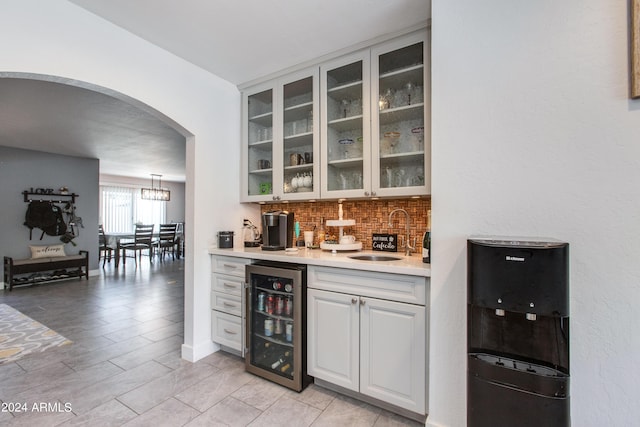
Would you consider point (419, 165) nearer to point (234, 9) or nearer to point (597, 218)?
point (597, 218)

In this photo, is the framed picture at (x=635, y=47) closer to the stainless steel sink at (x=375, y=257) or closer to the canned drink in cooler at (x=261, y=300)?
the stainless steel sink at (x=375, y=257)

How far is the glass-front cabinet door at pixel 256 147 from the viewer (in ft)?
9.37

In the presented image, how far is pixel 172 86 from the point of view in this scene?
7.75 ft

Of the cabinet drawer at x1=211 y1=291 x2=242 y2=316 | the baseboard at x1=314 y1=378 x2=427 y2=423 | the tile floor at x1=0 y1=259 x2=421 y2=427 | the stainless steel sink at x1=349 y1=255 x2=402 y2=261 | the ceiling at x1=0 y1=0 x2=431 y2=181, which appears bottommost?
the tile floor at x1=0 y1=259 x2=421 y2=427

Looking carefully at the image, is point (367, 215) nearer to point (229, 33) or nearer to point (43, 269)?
point (229, 33)

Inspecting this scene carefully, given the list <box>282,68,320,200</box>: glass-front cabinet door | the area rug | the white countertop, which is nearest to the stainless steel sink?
the white countertop

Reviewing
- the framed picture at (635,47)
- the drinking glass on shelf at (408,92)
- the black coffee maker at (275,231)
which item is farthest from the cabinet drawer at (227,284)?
the framed picture at (635,47)

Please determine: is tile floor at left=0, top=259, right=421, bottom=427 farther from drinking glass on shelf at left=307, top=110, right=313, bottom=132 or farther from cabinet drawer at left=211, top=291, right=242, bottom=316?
drinking glass on shelf at left=307, top=110, right=313, bottom=132

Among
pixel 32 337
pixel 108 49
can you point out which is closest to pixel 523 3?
pixel 108 49

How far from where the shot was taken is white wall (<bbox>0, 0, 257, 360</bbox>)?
1610 mm

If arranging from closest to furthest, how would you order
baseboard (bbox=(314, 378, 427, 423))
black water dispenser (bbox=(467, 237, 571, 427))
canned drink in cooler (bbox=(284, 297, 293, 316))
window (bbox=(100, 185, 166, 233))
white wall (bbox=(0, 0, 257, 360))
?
black water dispenser (bbox=(467, 237, 571, 427))
white wall (bbox=(0, 0, 257, 360))
baseboard (bbox=(314, 378, 427, 423))
canned drink in cooler (bbox=(284, 297, 293, 316))
window (bbox=(100, 185, 166, 233))

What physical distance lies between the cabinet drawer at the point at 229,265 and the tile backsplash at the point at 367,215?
28.9 inches

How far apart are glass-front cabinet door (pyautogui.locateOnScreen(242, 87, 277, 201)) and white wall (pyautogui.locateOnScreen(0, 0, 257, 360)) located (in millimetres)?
100

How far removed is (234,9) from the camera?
71.6 inches
